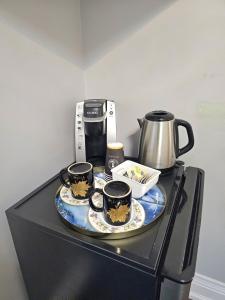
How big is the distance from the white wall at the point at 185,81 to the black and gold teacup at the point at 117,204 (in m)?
0.50

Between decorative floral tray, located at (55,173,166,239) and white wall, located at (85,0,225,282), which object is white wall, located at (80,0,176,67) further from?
decorative floral tray, located at (55,173,166,239)

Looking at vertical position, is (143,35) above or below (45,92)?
above

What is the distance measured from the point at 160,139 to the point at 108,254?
Answer: 45 cm

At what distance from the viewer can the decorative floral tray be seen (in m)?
0.62

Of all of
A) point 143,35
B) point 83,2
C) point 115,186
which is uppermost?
point 83,2

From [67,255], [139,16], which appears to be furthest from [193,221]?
[139,16]

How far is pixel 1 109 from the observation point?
723 mm

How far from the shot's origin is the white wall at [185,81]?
832 millimetres

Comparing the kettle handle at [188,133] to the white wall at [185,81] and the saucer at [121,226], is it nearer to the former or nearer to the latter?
the white wall at [185,81]

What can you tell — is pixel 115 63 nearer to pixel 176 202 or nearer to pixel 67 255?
pixel 176 202

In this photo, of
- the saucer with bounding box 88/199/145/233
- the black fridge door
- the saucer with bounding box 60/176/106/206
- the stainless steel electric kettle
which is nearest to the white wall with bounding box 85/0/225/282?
the stainless steel electric kettle

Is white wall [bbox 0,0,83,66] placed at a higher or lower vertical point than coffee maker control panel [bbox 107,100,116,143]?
higher

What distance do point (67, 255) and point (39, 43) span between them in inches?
28.8

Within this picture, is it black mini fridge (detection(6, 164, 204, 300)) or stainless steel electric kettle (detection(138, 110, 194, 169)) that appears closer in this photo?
black mini fridge (detection(6, 164, 204, 300))
